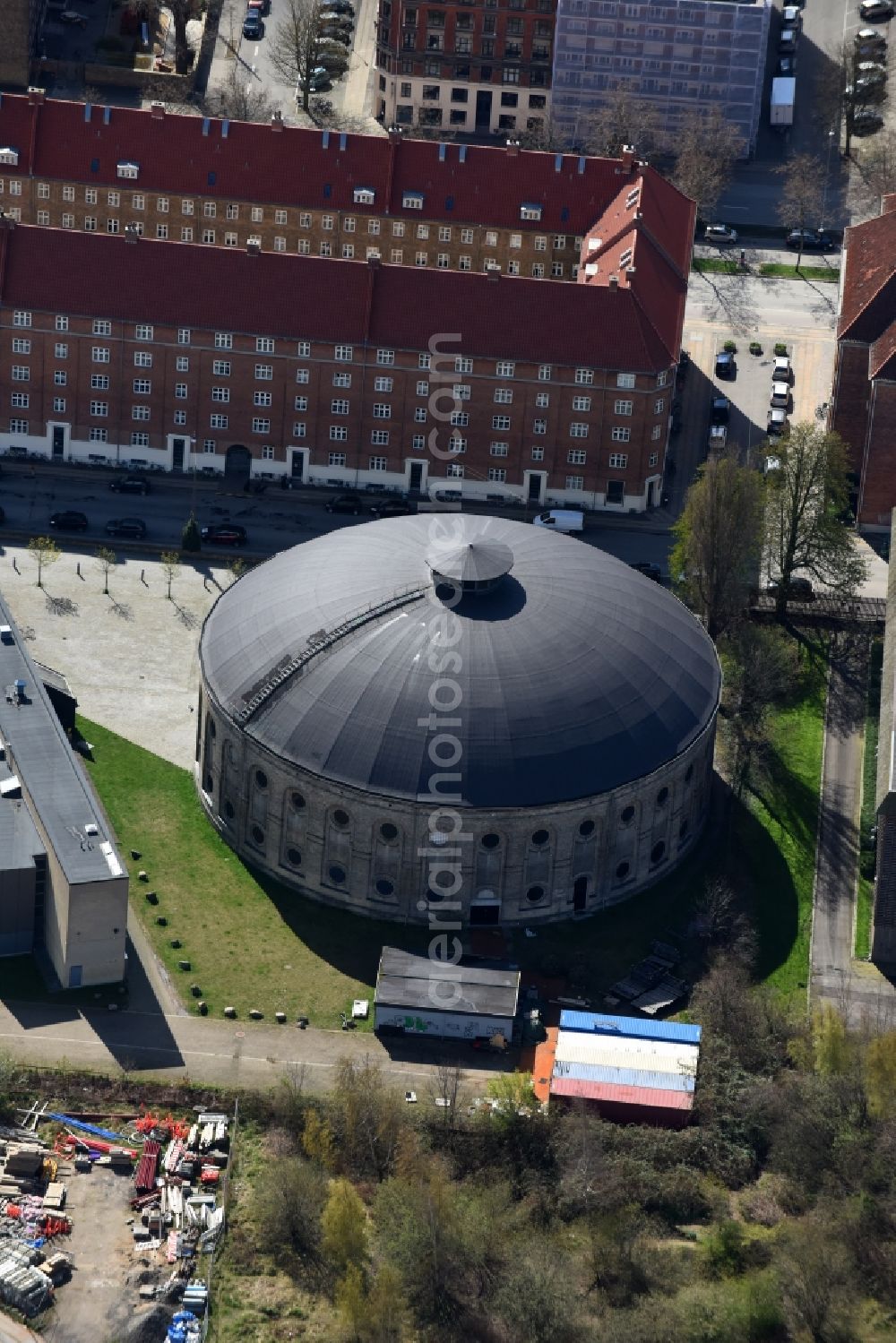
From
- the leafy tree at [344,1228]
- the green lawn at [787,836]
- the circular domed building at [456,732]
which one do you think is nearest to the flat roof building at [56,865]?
the circular domed building at [456,732]

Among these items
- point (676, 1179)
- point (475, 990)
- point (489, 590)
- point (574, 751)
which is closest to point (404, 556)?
point (489, 590)

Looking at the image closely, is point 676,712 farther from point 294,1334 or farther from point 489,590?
point 294,1334

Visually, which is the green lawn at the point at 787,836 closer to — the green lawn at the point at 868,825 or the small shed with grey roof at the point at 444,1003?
the green lawn at the point at 868,825

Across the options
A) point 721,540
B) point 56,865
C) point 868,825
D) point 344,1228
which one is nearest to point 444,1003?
point 344,1228

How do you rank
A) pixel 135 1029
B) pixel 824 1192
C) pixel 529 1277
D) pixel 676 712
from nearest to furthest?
pixel 529 1277
pixel 824 1192
pixel 135 1029
pixel 676 712

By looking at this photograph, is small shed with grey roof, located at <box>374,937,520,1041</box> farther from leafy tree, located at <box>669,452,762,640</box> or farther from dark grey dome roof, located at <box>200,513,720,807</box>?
leafy tree, located at <box>669,452,762,640</box>

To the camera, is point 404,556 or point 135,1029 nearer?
point 135,1029
